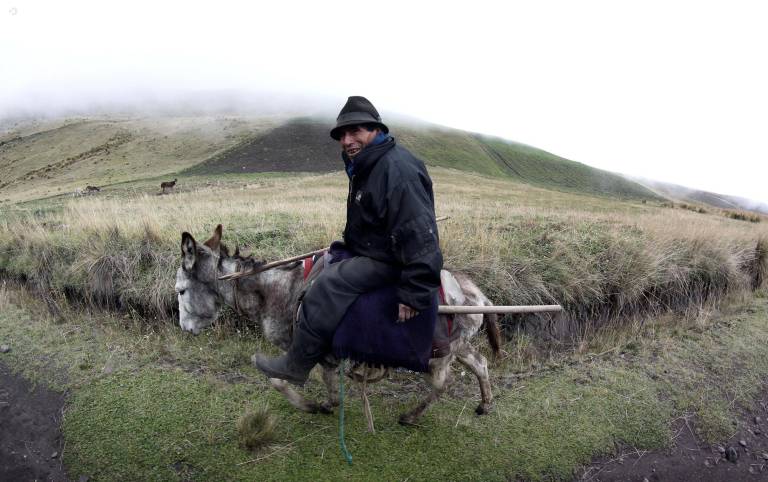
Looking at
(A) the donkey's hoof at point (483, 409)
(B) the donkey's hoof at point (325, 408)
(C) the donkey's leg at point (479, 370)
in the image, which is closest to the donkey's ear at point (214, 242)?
(B) the donkey's hoof at point (325, 408)

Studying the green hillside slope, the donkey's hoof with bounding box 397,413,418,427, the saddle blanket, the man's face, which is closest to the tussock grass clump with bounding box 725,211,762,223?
the donkey's hoof with bounding box 397,413,418,427

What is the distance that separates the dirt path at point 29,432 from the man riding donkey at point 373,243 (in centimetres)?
230

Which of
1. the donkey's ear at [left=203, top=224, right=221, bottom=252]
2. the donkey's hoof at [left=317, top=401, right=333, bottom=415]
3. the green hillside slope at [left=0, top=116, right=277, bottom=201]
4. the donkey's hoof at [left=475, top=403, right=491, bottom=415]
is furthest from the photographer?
the green hillside slope at [left=0, top=116, right=277, bottom=201]

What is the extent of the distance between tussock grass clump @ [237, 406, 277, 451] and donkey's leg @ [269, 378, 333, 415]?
0.96ft

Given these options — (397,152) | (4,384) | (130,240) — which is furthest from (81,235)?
(397,152)

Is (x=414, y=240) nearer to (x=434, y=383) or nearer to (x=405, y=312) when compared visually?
(x=405, y=312)

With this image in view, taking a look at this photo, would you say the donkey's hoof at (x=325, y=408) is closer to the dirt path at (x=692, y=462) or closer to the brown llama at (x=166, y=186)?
the dirt path at (x=692, y=462)

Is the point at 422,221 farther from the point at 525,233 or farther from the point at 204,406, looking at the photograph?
the point at 525,233

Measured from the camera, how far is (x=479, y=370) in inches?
195

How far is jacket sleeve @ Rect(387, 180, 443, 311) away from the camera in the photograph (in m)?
3.34

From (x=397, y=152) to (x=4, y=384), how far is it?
18.8 feet

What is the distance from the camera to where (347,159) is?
4.19 metres

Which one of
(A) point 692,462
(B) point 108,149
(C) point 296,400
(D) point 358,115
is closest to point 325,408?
(C) point 296,400

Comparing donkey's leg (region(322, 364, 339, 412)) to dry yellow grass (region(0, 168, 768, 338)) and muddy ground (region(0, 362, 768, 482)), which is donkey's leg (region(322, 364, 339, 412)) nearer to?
muddy ground (region(0, 362, 768, 482))
